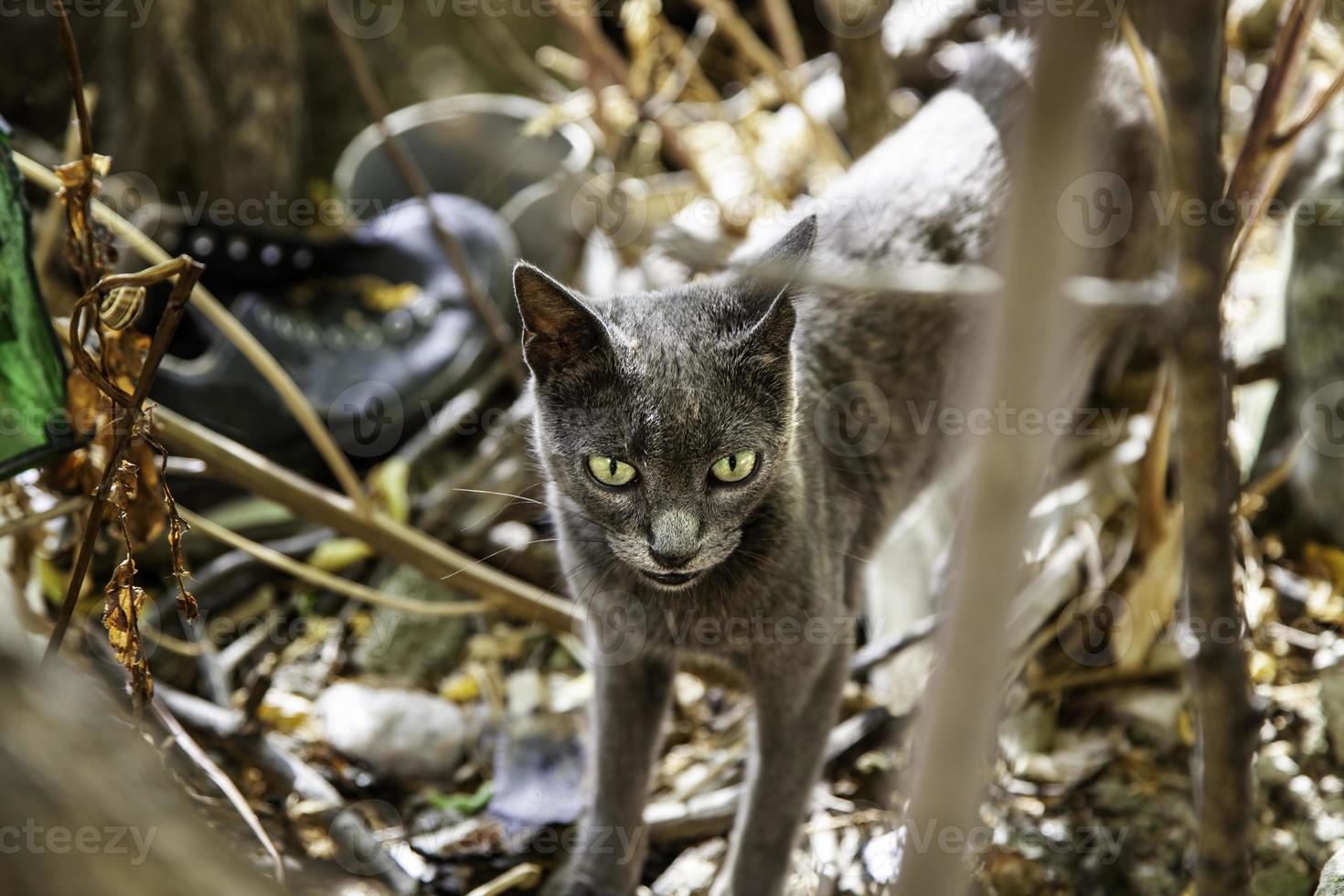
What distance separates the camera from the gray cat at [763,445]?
181 centimetres

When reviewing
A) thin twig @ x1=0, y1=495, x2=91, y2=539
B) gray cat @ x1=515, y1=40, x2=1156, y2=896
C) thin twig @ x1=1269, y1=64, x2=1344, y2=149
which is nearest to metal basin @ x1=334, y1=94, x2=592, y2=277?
gray cat @ x1=515, y1=40, x2=1156, y2=896

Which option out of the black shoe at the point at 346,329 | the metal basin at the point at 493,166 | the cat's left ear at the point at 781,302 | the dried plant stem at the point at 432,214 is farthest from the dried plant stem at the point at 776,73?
the cat's left ear at the point at 781,302

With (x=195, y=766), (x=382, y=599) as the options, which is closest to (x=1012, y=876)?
(x=382, y=599)

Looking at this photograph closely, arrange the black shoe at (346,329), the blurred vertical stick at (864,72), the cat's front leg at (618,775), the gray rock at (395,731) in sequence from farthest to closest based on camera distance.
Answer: the blurred vertical stick at (864,72) → the black shoe at (346,329) → the gray rock at (395,731) → the cat's front leg at (618,775)

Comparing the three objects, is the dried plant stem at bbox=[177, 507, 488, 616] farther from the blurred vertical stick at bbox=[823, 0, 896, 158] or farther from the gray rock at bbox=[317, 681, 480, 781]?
the blurred vertical stick at bbox=[823, 0, 896, 158]

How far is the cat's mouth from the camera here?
71.0 inches

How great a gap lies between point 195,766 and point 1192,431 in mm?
1921

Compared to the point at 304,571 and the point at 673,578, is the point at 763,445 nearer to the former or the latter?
the point at 673,578

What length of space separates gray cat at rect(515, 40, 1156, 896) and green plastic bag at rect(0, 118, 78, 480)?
858mm

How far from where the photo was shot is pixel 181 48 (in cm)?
371

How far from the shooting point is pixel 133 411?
5.04 feet

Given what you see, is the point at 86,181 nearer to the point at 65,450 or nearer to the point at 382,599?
the point at 65,450

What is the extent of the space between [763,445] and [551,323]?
434mm

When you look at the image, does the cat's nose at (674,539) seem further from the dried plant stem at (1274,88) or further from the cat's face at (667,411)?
the dried plant stem at (1274,88)
